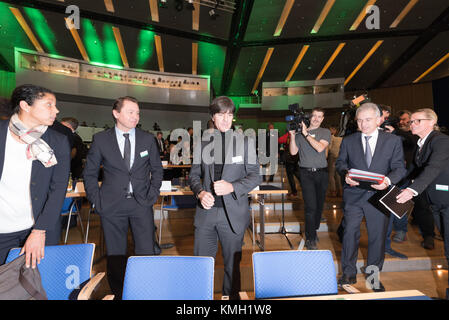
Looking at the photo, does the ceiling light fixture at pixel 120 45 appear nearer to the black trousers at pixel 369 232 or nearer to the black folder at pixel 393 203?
the black trousers at pixel 369 232

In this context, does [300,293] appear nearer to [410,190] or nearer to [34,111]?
[410,190]

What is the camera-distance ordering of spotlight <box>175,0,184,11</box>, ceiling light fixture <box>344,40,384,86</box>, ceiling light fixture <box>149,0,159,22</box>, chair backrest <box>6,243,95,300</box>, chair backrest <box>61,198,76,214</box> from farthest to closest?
ceiling light fixture <box>344,40,384,86</box>
ceiling light fixture <box>149,0,159,22</box>
spotlight <box>175,0,184,11</box>
chair backrest <box>61,198,76,214</box>
chair backrest <box>6,243,95,300</box>

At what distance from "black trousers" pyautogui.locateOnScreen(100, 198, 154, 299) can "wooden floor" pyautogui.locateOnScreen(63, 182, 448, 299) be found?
22.1 inches

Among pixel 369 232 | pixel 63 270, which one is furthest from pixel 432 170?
pixel 63 270

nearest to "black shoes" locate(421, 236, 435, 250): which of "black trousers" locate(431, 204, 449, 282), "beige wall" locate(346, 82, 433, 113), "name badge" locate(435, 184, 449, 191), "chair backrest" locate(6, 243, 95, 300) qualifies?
"black trousers" locate(431, 204, 449, 282)

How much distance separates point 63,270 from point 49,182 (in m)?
0.52

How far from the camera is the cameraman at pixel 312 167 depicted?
2848 mm

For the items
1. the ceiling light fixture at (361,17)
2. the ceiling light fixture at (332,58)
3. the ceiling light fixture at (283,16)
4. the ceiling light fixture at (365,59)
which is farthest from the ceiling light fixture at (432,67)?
the ceiling light fixture at (283,16)

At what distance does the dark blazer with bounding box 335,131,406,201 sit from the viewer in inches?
81.6

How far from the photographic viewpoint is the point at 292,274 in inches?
47.4

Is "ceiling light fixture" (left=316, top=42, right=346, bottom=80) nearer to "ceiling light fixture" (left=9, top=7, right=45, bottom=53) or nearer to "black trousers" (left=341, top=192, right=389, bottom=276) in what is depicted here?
"black trousers" (left=341, top=192, right=389, bottom=276)
